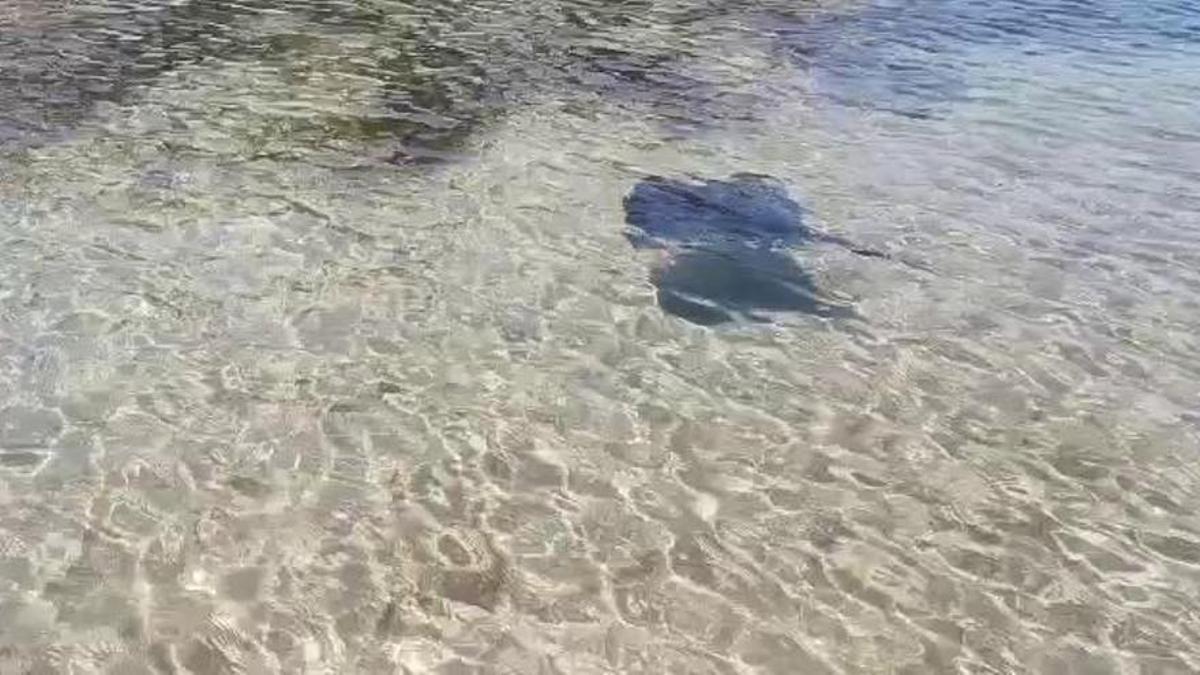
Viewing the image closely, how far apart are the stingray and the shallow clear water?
19cm

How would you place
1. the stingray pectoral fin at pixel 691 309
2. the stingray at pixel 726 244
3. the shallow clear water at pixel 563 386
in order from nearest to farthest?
the shallow clear water at pixel 563 386 < the stingray pectoral fin at pixel 691 309 < the stingray at pixel 726 244

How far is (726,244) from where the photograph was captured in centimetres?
1027

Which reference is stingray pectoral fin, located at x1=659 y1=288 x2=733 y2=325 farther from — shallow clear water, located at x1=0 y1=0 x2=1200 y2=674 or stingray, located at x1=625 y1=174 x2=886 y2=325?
shallow clear water, located at x1=0 y1=0 x2=1200 y2=674

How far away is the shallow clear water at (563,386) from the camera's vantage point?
6.05 meters

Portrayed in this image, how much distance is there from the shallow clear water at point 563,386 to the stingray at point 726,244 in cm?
19

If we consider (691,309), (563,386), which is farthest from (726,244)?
(563,386)

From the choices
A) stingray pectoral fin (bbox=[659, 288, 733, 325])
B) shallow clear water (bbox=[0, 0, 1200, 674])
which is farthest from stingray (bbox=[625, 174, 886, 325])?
shallow clear water (bbox=[0, 0, 1200, 674])

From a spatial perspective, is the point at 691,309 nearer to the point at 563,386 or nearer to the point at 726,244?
the point at 726,244

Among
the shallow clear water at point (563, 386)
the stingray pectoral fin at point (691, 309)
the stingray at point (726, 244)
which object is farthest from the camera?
the stingray at point (726, 244)

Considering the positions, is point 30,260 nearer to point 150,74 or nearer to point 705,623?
point 150,74

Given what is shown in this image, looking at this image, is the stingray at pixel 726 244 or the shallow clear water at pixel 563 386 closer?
the shallow clear water at pixel 563 386

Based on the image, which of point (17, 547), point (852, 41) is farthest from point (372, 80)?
point (17, 547)

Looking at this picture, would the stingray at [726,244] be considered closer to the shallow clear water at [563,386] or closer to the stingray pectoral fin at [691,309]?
the stingray pectoral fin at [691,309]

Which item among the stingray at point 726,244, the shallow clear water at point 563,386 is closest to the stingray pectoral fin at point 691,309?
the stingray at point 726,244
